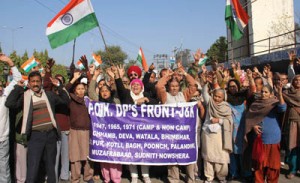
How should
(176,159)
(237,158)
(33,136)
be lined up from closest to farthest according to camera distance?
(33,136), (176,159), (237,158)

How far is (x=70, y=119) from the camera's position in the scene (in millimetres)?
5098

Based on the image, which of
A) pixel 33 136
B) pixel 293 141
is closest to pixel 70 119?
pixel 33 136

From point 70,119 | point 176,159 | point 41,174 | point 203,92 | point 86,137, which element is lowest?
point 41,174

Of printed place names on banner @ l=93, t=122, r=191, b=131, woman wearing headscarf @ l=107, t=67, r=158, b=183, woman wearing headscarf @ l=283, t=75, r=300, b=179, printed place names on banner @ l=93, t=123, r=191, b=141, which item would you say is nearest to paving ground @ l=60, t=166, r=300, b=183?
woman wearing headscarf @ l=283, t=75, r=300, b=179

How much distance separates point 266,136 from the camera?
467cm

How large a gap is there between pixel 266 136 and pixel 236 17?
5734 mm

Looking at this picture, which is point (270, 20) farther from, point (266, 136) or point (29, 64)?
point (266, 136)

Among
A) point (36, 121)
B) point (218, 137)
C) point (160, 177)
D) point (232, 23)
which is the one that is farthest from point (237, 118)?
point (232, 23)

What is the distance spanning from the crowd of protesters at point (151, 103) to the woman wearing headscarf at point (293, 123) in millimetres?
16

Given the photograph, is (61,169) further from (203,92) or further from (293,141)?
(293,141)

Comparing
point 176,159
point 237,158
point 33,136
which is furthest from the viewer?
point 237,158

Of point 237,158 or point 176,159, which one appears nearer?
point 176,159

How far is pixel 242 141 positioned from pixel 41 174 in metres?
3.69

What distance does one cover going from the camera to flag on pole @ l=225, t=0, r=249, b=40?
9336mm
